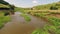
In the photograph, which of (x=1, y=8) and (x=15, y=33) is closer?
(x=15, y=33)

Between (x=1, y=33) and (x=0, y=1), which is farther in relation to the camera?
(x=0, y=1)

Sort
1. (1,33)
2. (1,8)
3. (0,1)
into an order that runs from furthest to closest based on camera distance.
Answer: (0,1) → (1,8) → (1,33)

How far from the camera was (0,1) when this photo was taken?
66.5 meters

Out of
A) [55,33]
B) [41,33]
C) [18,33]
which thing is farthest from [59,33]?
[18,33]

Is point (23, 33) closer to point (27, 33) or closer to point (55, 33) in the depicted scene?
point (27, 33)

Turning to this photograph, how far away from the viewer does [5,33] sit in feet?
52.9

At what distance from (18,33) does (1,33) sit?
1988 mm

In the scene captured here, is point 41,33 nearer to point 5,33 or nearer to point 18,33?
point 18,33

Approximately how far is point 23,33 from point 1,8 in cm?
3628

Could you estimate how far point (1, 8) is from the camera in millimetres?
51281

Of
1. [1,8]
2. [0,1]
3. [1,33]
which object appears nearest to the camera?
[1,33]

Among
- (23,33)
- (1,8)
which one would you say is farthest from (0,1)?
(23,33)

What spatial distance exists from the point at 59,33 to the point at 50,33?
42.4 inches

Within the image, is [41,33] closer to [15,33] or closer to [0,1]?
[15,33]
